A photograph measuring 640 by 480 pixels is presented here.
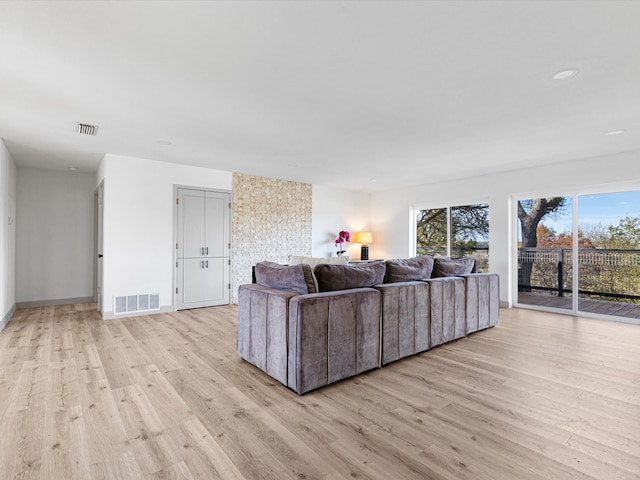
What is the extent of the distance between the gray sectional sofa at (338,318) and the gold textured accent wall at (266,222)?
118 inches

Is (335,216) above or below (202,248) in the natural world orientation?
above

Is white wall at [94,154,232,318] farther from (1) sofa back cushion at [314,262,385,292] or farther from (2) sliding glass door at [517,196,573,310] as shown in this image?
(2) sliding glass door at [517,196,573,310]

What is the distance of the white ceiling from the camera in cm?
179

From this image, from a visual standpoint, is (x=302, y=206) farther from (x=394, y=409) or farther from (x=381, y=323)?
(x=394, y=409)

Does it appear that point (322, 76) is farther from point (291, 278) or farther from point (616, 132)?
point (616, 132)

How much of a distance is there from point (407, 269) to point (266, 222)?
363cm

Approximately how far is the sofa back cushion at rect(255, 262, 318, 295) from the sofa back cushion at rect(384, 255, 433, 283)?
3.22 ft

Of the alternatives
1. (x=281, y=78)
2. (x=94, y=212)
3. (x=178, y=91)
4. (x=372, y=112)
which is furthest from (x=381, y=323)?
(x=94, y=212)

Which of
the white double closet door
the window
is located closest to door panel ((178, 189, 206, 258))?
the white double closet door

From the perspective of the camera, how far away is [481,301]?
4.19 meters

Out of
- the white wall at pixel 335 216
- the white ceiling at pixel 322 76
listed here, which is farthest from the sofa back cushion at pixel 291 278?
the white wall at pixel 335 216

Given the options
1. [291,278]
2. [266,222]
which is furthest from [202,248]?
[291,278]

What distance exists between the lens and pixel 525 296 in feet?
18.7

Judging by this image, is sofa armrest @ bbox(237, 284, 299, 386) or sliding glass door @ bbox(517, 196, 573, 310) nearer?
sofa armrest @ bbox(237, 284, 299, 386)
